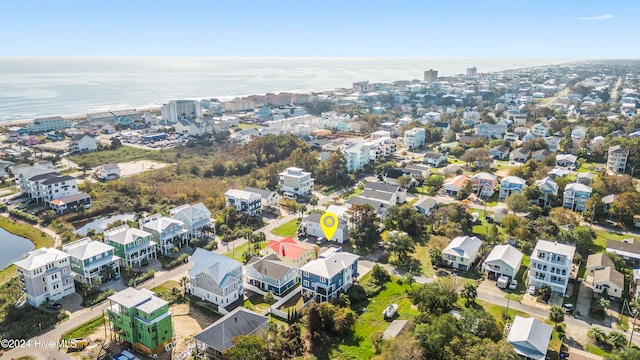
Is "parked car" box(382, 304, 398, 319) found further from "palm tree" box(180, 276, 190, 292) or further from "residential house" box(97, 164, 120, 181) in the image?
"residential house" box(97, 164, 120, 181)

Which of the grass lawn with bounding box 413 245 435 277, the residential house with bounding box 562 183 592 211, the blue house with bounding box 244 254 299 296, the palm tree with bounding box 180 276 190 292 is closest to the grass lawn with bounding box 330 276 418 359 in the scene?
the grass lawn with bounding box 413 245 435 277

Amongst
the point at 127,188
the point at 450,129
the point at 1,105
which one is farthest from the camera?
the point at 1,105

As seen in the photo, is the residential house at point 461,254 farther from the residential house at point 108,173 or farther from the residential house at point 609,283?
the residential house at point 108,173

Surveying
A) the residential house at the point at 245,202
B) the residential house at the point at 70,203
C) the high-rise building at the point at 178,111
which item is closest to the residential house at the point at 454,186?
the residential house at the point at 245,202

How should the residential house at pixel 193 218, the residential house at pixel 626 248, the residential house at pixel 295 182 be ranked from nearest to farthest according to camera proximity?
the residential house at pixel 626 248
the residential house at pixel 193 218
the residential house at pixel 295 182

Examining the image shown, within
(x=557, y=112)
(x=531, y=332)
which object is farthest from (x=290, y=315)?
(x=557, y=112)

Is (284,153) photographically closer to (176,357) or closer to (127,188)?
(127,188)
